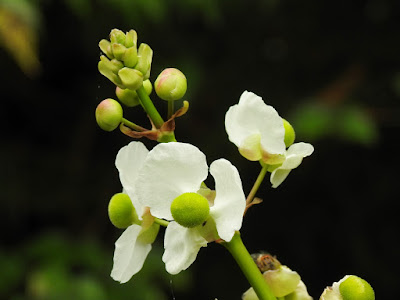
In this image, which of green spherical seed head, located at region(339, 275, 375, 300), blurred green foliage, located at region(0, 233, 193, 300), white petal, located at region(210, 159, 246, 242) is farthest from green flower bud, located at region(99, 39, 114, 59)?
blurred green foliage, located at region(0, 233, 193, 300)

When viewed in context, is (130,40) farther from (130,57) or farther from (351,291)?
(351,291)

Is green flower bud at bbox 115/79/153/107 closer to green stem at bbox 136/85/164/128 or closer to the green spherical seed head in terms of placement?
green stem at bbox 136/85/164/128

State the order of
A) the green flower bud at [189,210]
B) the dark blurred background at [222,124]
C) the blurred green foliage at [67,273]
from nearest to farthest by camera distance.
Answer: the green flower bud at [189,210]
the blurred green foliage at [67,273]
the dark blurred background at [222,124]

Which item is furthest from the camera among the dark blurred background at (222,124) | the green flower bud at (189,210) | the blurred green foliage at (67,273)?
the dark blurred background at (222,124)

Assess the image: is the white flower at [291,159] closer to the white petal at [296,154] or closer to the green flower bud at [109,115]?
the white petal at [296,154]

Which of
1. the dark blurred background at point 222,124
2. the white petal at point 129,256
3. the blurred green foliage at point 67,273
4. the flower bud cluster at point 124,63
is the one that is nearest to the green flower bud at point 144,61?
the flower bud cluster at point 124,63

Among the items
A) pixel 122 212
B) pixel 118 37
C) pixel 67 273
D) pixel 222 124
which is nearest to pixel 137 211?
pixel 122 212

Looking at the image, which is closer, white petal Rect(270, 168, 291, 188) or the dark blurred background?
white petal Rect(270, 168, 291, 188)
